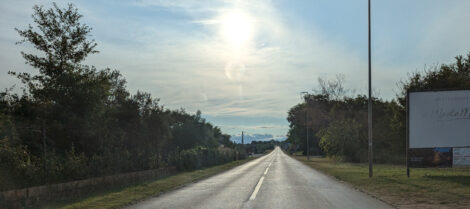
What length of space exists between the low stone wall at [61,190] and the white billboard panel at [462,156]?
16894 millimetres

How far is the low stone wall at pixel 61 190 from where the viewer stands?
468 inches

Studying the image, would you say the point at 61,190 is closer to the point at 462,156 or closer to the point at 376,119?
the point at 462,156

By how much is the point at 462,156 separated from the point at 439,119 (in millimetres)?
2231

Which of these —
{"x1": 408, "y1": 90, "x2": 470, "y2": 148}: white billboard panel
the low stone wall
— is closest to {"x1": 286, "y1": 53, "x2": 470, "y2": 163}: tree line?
{"x1": 408, "y1": 90, "x2": 470, "y2": 148}: white billboard panel

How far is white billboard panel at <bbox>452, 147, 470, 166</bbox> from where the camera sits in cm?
1986

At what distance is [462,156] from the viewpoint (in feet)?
65.3

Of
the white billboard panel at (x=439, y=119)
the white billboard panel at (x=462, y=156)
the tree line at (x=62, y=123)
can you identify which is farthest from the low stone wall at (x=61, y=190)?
the white billboard panel at (x=462, y=156)

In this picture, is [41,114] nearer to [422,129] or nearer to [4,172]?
[4,172]

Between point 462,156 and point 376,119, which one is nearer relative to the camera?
point 462,156

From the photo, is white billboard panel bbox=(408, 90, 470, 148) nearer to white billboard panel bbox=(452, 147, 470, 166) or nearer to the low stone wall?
white billboard panel bbox=(452, 147, 470, 166)

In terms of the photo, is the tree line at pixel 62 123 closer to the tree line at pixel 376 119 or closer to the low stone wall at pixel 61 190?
the low stone wall at pixel 61 190

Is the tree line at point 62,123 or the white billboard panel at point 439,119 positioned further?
the white billboard panel at point 439,119

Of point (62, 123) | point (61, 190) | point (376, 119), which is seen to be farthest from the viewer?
point (376, 119)

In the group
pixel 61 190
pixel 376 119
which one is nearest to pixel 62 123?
pixel 61 190
